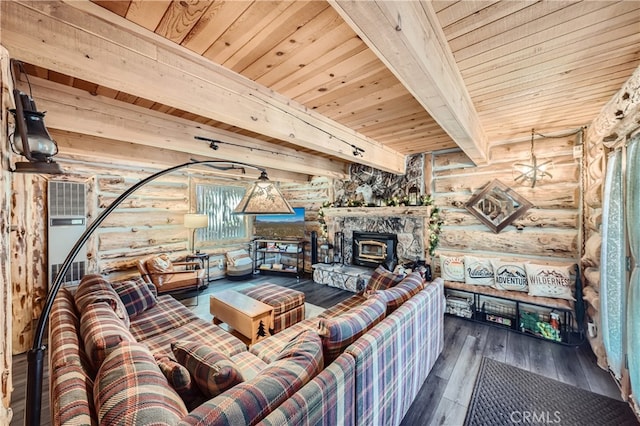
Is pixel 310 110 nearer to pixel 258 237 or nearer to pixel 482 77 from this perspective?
pixel 482 77

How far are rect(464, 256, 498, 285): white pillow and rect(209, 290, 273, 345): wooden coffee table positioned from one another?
9.10 ft

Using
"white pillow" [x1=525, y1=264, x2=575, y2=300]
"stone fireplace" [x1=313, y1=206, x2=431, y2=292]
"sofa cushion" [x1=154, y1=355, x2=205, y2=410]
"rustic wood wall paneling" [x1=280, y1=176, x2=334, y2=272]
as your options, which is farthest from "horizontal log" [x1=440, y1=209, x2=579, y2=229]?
"sofa cushion" [x1=154, y1=355, x2=205, y2=410]

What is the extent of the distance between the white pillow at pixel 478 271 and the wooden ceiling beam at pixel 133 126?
319cm

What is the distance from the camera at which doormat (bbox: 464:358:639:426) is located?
6.17 ft

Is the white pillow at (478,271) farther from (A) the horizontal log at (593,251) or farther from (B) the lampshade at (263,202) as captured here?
(B) the lampshade at (263,202)

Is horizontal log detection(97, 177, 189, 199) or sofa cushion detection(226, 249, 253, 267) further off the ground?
horizontal log detection(97, 177, 189, 199)

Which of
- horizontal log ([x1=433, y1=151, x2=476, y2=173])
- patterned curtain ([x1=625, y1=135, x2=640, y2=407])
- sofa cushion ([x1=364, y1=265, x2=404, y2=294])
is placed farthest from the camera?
horizontal log ([x1=433, y1=151, x2=476, y2=173])

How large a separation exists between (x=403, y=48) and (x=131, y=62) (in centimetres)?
143

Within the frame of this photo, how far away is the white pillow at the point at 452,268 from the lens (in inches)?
142

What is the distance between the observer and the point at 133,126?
92.9 inches

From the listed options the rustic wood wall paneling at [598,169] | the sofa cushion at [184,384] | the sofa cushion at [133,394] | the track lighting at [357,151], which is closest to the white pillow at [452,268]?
the rustic wood wall paneling at [598,169]

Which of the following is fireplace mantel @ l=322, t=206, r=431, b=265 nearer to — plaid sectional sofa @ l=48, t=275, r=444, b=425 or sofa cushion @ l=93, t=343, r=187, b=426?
plaid sectional sofa @ l=48, t=275, r=444, b=425

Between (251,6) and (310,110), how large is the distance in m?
1.25

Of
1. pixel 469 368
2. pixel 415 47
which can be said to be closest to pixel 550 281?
pixel 469 368
